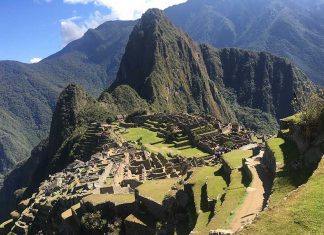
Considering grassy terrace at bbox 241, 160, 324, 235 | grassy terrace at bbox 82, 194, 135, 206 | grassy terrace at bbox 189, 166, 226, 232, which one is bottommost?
grassy terrace at bbox 82, 194, 135, 206

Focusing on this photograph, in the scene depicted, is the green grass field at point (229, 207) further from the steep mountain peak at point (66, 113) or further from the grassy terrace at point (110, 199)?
the steep mountain peak at point (66, 113)

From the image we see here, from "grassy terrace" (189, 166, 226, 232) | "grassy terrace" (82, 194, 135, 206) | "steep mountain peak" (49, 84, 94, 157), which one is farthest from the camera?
"steep mountain peak" (49, 84, 94, 157)

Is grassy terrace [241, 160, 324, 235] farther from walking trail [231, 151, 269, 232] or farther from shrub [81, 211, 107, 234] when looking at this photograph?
shrub [81, 211, 107, 234]

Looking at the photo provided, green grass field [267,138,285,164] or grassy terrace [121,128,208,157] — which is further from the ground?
green grass field [267,138,285,164]

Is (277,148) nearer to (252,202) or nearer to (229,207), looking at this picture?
(252,202)

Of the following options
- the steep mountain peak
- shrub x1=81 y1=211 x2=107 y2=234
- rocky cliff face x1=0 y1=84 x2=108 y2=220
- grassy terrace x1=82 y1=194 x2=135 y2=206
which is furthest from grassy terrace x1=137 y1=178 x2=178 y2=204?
the steep mountain peak

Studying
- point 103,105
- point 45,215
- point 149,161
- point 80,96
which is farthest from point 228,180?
point 80,96

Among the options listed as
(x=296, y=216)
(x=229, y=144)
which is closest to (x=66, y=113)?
(x=229, y=144)
